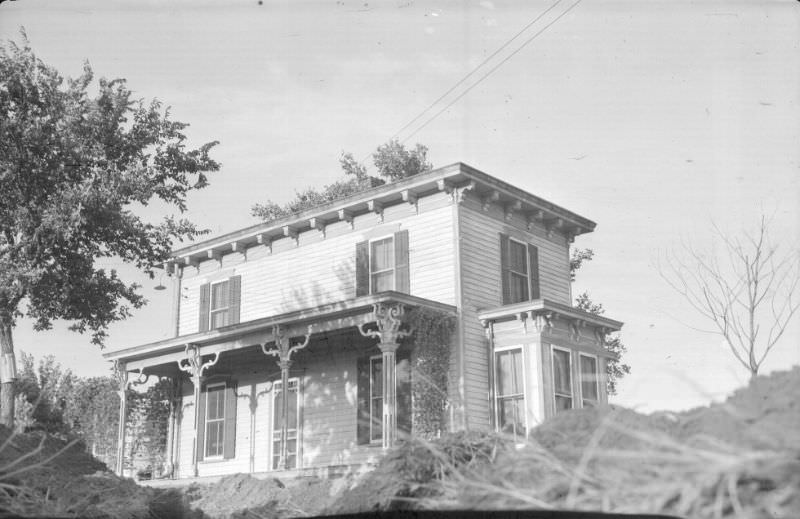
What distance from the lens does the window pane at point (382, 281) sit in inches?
619

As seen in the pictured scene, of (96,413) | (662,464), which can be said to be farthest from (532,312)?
(96,413)

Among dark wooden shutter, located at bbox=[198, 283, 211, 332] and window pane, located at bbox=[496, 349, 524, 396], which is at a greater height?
dark wooden shutter, located at bbox=[198, 283, 211, 332]

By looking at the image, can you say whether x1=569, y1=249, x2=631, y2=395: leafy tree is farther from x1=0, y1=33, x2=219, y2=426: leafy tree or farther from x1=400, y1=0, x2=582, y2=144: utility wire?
x1=400, y1=0, x2=582, y2=144: utility wire

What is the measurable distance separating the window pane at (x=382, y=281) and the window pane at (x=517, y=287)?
7.66 ft

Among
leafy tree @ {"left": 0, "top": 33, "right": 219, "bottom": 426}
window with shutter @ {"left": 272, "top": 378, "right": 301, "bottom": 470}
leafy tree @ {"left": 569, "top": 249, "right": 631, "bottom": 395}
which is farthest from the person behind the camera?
leafy tree @ {"left": 569, "top": 249, "right": 631, "bottom": 395}

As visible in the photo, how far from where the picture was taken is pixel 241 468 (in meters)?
17.4

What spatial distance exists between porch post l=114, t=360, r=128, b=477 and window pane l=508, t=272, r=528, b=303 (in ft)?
29.2

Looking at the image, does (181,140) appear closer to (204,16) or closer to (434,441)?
(204,16)

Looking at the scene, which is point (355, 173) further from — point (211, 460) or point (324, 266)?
point (211, 460)

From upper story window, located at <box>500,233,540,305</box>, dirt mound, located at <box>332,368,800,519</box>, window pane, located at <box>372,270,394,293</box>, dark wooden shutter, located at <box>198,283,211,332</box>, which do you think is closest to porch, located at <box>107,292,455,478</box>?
window pane, located at <box>372,270,394,293</box>

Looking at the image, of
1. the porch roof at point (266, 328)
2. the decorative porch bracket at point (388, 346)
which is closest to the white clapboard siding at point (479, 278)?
the porch roof at point (266, 328)

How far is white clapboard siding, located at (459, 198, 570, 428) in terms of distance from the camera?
14438 mm

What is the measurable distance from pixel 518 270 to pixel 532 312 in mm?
2036

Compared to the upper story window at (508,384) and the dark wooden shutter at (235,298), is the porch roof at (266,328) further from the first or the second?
the dark wooden shutter at (235,298)
